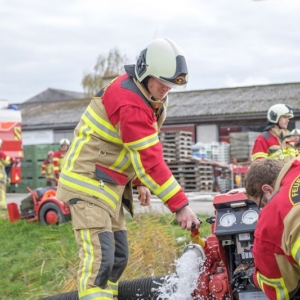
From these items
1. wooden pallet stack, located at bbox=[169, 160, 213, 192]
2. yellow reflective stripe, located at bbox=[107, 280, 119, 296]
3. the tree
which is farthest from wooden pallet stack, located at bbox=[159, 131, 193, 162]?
the tree

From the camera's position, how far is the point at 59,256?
7.13 meters

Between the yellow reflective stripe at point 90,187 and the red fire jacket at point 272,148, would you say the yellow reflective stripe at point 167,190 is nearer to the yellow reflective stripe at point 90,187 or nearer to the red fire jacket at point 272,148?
the yellow reflective stripe at point 90,187

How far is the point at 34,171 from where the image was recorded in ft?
74.5

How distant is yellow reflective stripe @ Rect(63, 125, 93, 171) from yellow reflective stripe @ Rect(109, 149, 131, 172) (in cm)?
23

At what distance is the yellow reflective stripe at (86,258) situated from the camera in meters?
3.97

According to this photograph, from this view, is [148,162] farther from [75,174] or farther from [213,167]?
[213,167]

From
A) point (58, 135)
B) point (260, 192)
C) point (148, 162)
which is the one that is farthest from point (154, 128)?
point (58, 135)

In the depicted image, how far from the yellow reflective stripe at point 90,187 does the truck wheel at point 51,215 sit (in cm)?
500

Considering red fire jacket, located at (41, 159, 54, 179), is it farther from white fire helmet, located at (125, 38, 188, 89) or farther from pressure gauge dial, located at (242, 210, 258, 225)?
pressure gauge dial, located at (242, 210, 258, 225)

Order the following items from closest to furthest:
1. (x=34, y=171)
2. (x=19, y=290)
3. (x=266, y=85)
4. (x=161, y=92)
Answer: (x=161, y=92)
(x=19, y=290)
(x=34, y=171)
(x=266, y=85)

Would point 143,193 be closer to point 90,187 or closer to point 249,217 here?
point 90,187

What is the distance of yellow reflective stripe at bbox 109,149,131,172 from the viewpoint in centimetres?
419

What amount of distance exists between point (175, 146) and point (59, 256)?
13379mm

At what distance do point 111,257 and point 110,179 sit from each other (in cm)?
49
